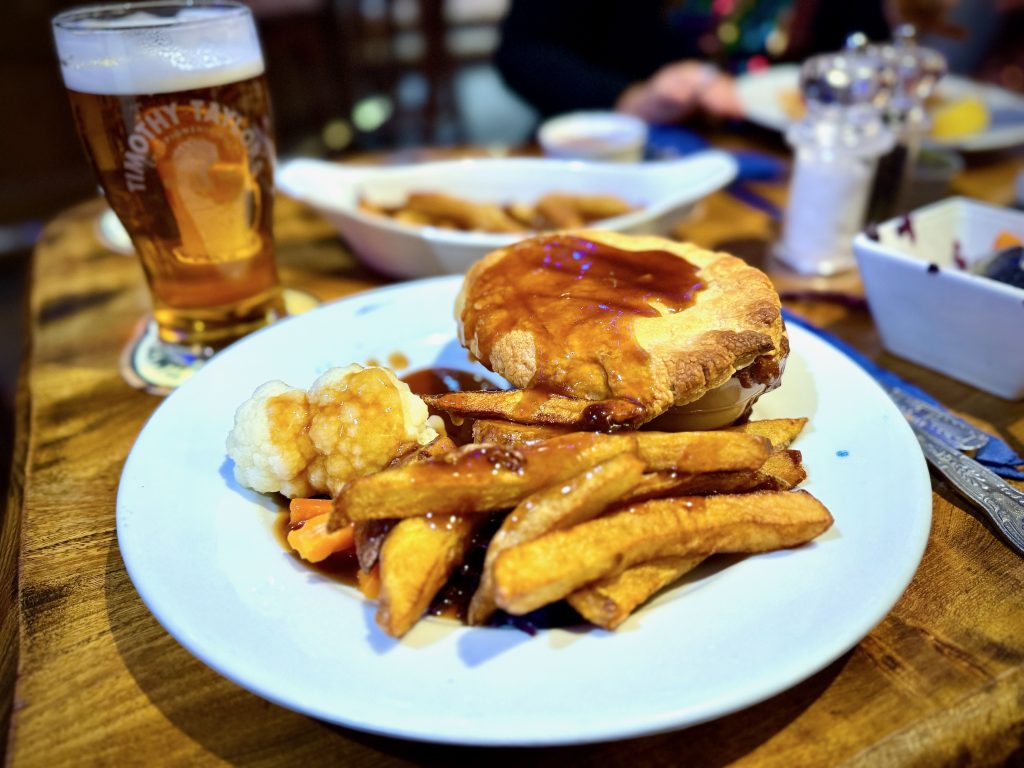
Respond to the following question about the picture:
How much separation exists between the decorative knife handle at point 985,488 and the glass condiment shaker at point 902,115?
1.87m

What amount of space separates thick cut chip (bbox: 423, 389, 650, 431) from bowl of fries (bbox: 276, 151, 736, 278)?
110cm

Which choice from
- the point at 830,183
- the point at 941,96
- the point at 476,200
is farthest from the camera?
the point at 941,96

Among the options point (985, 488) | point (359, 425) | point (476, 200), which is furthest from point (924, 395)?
point (476, 200)

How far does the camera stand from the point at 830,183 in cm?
313

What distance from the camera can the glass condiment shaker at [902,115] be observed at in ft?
11.0

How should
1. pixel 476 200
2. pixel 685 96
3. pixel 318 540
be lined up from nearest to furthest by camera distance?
pixel 318 540 → pixel 476 200 → pixel 685 96

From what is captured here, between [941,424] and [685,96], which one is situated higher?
[685,96]

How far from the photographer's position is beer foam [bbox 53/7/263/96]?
2100 mm

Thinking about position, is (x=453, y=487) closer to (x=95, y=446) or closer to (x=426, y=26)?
(x=95, y=446)

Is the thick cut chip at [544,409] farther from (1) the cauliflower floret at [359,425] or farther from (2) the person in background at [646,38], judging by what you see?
(2) the person in background at [646,38]

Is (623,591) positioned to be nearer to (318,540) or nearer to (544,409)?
(544,409)

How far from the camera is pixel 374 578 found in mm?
1445

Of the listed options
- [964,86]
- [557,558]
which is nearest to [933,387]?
[557,558]

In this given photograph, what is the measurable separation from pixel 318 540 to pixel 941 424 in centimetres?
172
